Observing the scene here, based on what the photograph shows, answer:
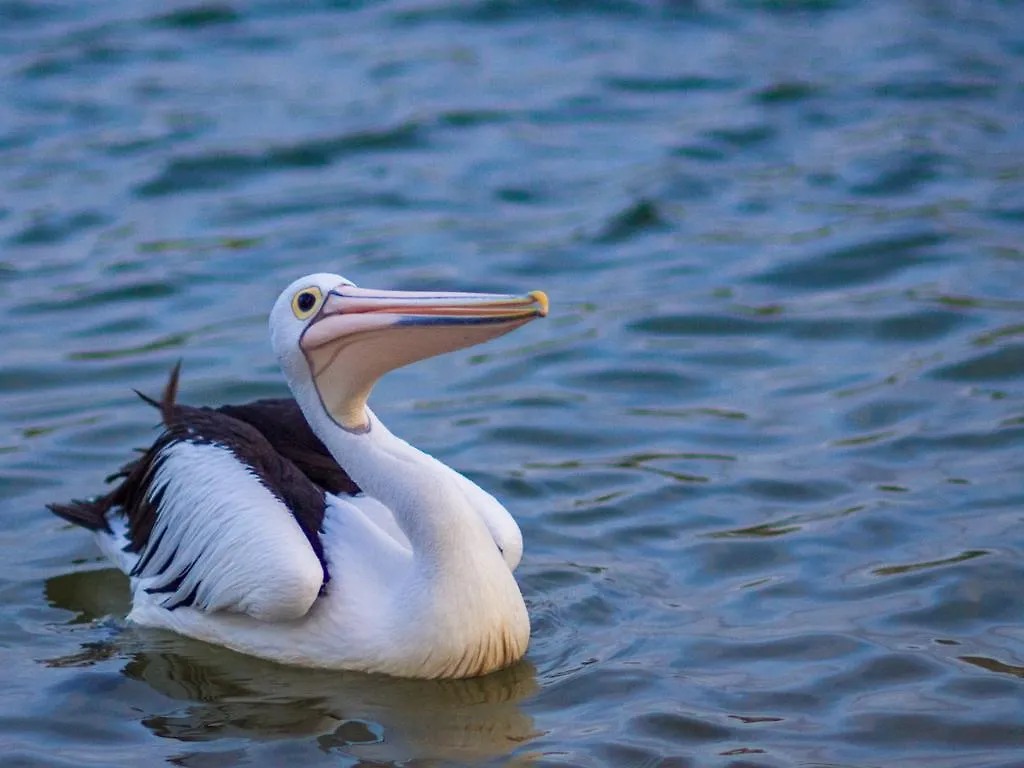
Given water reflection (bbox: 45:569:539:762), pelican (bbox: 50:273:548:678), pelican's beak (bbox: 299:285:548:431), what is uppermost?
pelican's beak (bbox: 299:285:548:431)

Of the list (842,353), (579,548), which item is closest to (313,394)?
(579,548)

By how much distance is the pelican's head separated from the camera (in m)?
3.90

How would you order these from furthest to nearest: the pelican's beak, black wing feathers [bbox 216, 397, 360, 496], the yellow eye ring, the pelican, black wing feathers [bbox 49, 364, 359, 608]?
black wing feathers [bbox 216, 397, 360, 496] → black wing feathers [bbox 49, 364, 359, 608] → the yellow eye ring → the pelican → the pelican's beak

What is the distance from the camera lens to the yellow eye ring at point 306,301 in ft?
13.7

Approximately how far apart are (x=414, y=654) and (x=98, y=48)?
7.14 meters

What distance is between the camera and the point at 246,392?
6141mm

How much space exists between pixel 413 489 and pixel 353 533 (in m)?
0.30

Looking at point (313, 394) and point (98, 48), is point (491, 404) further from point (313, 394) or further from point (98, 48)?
point (98, 48)

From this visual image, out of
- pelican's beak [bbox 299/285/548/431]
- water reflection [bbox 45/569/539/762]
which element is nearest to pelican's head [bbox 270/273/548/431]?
pelican's beak [bbox 299/285/548/431]

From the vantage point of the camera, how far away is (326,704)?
4082 mm

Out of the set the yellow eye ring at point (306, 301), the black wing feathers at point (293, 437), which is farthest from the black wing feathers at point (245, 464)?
the yellow eye ring at point (306, 301)

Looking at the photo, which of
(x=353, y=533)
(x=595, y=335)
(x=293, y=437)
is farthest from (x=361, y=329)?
(x=595, y=335)

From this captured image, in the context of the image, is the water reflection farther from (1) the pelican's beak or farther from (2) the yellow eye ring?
(2) the yellow eye ring

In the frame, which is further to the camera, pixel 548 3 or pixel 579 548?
pixel 548 3
